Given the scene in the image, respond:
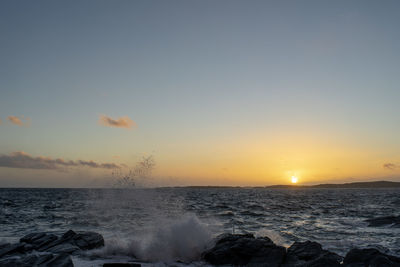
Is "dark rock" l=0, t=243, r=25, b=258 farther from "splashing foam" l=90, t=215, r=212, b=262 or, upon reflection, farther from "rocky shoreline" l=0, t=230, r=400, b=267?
"splashing foam" l=90, t=215, r=212, b=262

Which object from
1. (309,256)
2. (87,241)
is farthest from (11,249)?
(309,256)

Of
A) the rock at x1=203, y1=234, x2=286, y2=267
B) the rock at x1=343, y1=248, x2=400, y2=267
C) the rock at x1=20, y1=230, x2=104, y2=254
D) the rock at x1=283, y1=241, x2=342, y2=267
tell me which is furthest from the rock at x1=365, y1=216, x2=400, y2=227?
the rock at x1=20, y1=230, x2=104, y2=254

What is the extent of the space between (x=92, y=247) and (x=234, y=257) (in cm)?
618

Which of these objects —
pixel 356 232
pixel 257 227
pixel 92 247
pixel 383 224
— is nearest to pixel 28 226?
pixel 92 247

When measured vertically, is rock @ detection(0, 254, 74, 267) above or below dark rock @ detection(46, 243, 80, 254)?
above

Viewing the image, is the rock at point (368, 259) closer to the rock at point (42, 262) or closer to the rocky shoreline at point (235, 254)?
A: the rocky shoreline at point (235, 254)

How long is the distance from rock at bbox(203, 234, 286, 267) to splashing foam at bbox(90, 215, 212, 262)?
44.1 inches

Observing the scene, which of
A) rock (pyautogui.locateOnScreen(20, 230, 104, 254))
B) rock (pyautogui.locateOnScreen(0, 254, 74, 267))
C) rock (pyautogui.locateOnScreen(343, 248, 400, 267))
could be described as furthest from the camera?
rock (pyautogui.locateOnScreen(20, 230, 104, 254))

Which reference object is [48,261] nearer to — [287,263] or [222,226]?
[287,263]

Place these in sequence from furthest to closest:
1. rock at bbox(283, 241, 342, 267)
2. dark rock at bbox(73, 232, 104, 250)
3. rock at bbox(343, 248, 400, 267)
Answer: dark rock at bbox(73, 232, 104, 250) < rock at bbox(283, 241, 342, 267) < rock at bbox(343, 248, 400, 267)

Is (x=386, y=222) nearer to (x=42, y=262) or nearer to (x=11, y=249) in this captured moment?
(x=42, y=262)

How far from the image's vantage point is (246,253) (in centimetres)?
1089

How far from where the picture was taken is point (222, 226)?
70.6 ft

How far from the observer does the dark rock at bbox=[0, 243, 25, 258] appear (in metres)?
11.5
